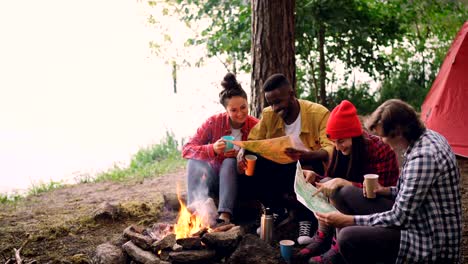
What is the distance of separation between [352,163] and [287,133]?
2.69ft

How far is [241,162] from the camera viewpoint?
3.67m

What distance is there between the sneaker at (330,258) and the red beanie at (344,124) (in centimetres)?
74

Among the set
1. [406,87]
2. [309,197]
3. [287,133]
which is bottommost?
[309,197]

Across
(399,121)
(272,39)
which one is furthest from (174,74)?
(399,121)

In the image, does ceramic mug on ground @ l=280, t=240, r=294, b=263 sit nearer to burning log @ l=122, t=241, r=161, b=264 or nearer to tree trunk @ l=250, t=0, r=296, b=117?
burning log @ l=122, t=241, r=161, b=264

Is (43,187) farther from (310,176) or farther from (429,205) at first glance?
(429,205)

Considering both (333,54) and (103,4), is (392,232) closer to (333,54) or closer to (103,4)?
(333,54)

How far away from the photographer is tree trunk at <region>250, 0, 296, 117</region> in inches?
189

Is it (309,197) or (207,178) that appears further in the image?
(207,178)

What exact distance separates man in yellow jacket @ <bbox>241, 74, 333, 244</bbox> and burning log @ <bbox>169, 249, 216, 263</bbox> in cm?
83

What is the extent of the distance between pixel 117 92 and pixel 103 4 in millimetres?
2380

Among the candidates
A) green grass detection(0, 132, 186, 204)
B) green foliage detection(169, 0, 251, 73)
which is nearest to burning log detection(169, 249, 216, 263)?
green grass detection(0, 132, 186, 204)

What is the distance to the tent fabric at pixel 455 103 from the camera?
5.77m

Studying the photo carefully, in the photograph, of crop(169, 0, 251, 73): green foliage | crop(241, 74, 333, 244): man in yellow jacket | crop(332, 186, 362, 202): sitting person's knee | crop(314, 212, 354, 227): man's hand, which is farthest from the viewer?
crop(169, 0, 251, 73): green foliage
